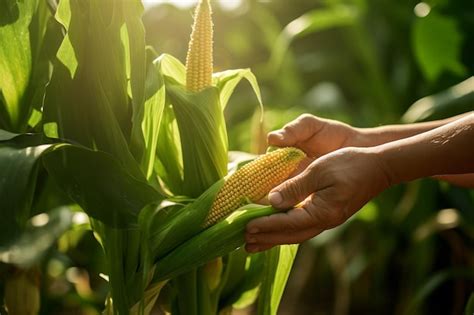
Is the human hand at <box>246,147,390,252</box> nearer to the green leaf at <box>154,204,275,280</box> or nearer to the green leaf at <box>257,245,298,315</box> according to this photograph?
the green leaf at <box>154,204,275,280</box>

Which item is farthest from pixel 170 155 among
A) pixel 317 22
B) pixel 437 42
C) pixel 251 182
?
pixel 317 22

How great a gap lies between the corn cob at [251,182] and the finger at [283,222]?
0.24 ft

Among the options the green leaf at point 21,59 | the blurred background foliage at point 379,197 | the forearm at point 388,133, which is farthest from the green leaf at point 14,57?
the forearm at point 388,133

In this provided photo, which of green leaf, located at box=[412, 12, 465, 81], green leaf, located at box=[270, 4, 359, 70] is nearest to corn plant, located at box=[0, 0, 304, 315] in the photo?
green leaf, located at box=[412, 12, 465, 81]

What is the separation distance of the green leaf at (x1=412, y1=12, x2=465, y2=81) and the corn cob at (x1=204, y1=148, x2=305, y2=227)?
57.2 inches

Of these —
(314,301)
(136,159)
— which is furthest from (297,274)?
(136,159)

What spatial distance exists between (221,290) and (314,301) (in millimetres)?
2314

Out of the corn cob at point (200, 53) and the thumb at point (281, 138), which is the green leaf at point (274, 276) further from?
the corn cob at point (200, 53)

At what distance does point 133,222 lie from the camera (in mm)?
1337

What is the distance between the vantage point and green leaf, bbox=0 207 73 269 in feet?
4.26

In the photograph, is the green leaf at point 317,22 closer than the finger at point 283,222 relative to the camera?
No

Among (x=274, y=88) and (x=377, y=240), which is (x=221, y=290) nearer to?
(x=377, y=240)

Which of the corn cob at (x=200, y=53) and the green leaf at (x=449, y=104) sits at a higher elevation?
the corn cob at (x=200, y=53)

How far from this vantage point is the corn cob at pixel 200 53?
141cm
